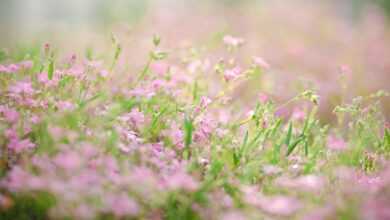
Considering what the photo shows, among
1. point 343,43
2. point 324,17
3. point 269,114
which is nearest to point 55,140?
point 269,114

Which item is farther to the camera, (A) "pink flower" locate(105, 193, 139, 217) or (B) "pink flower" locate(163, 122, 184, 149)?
(B) "pink flower" locate(163, 122, 184, 149)

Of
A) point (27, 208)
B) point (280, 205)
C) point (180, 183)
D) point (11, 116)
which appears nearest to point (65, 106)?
point (11, 116)

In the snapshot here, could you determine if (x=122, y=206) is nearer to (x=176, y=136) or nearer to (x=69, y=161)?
(x=69, y=161)

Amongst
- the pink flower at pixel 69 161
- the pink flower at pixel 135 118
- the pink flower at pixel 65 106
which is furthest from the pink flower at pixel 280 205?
the pink flower at pixel 65 106

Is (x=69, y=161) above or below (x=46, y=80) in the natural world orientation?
below

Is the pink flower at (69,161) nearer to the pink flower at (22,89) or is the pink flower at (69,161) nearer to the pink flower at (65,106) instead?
the pink flower at (65,106)

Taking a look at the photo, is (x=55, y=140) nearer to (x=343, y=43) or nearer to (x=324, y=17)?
(x=343, y=43)

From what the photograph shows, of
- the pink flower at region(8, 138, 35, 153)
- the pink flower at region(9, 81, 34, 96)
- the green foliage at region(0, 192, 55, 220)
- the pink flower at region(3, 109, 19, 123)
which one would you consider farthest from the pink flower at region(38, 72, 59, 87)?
the green foliage at region(0, 192, 55, 220)

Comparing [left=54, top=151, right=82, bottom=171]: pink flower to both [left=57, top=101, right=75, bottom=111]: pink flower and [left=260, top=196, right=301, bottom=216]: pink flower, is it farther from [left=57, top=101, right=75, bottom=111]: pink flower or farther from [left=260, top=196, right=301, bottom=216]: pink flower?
[left=260, top=196, right=301, bottom=216]: pink flower

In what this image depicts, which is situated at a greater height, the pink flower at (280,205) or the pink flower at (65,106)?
the pink flower at (65,106)

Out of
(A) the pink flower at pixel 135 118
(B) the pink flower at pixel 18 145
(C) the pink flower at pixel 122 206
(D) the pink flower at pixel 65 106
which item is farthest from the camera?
(A) the pink flower at pixel 135 118

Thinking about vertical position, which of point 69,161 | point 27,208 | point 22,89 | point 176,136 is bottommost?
point 27,208
